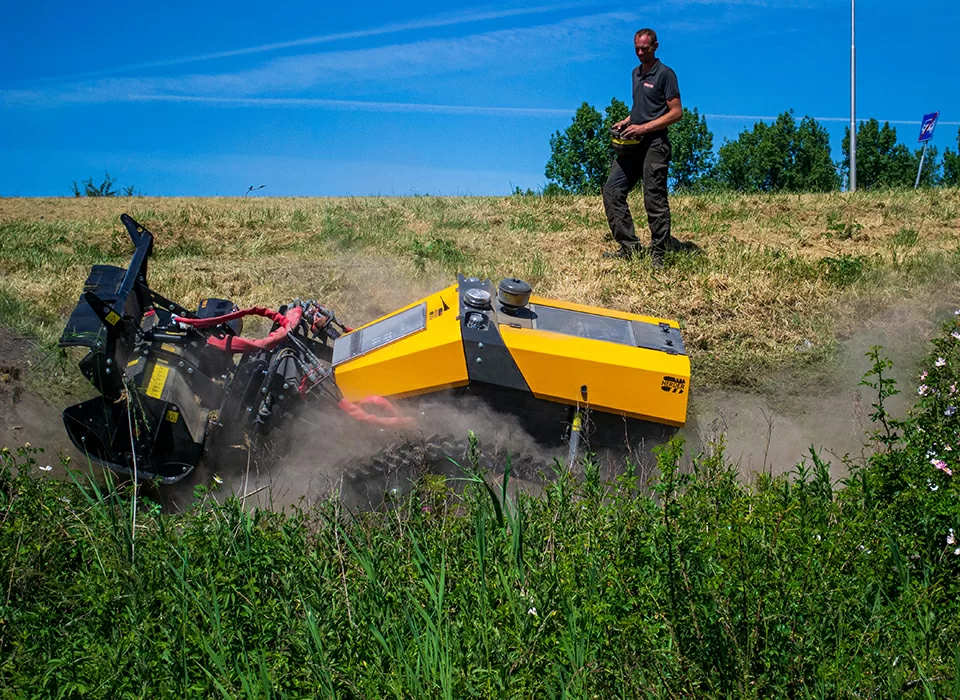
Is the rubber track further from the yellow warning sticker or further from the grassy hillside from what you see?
the yellow warning sticker

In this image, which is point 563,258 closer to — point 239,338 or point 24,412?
point 239,338

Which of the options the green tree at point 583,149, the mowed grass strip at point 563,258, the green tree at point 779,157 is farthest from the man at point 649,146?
the green tree at point 779,157

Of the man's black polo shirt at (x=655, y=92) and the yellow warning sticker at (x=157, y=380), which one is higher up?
the man's black polo shirt at (x=655, y=92)

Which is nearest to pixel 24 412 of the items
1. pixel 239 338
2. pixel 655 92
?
pixel 239 338

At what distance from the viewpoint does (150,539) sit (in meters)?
3.94

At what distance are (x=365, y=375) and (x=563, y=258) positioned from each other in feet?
18.1

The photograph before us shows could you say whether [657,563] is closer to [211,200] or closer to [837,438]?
[837,438]

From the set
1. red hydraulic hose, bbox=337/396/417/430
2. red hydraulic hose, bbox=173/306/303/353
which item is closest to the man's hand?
red hydraulic hose, bbox=173/306/303/353

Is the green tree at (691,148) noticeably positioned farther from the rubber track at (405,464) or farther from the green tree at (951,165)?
the rubber track at (405,464)

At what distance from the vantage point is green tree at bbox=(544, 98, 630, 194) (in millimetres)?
44844

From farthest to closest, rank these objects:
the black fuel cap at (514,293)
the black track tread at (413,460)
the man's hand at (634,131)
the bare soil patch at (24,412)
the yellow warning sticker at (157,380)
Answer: the man's hand at (634,131) < the bare soil patch at (24,412) < the black fuel cap at (514,293) < the yellow warning sticker at (157,380) < the black track tread at (413,460)

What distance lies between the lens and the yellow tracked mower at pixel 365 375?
523 centimetres

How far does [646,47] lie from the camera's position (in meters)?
9.45

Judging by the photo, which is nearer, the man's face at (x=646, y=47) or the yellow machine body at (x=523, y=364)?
the yellow machine body at (x=523, y=364)
